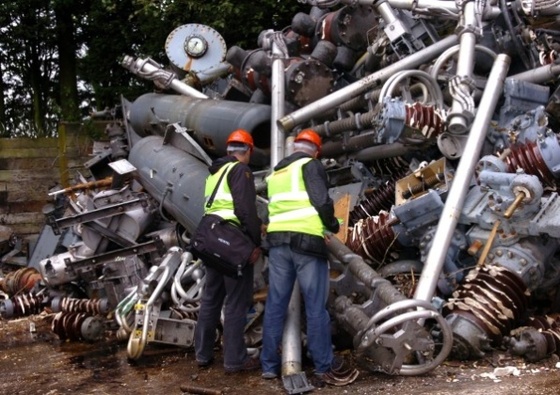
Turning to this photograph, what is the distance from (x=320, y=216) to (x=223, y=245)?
680mm

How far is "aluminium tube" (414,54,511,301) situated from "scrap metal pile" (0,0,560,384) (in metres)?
0.01

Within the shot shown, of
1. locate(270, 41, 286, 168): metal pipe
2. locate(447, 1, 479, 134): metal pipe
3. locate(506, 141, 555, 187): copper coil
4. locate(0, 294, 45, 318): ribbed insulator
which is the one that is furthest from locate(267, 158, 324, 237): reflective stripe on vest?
locate(0, 294, 45, 318): ribbed insulator

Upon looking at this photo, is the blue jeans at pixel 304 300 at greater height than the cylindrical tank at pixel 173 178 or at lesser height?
lesser

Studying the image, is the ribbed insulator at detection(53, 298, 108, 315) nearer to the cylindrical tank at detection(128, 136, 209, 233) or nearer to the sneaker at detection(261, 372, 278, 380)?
the cylindrical tank at detection(128, 136, 209, 233)

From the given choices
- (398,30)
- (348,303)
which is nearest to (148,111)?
(398,30)

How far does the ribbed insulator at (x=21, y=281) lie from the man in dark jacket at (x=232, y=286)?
159 inches

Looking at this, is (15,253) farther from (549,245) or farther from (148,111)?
(549,245)

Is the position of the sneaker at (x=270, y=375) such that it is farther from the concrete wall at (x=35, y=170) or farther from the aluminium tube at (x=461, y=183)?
the concrete wall at (x=35, y=170)

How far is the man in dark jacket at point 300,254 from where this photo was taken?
4.99 meters

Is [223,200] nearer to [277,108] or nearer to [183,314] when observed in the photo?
[183,314]

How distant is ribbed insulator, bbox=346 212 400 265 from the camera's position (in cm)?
611

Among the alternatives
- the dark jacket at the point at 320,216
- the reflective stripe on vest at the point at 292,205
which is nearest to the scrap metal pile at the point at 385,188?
the dark jacket at the point at 320,216

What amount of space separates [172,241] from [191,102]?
1.99m

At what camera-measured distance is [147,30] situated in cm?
1436
